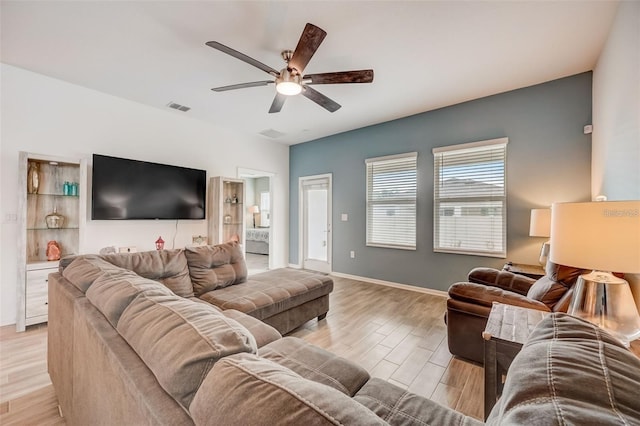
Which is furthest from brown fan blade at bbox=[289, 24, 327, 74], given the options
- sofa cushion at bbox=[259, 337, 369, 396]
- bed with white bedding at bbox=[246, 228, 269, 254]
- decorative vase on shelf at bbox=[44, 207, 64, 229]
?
bed with white bedding at bbox=[246, 228, 269, 254]

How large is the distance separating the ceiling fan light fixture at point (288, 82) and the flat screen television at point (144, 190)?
252 centimetres

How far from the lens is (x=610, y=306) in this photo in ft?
4.05

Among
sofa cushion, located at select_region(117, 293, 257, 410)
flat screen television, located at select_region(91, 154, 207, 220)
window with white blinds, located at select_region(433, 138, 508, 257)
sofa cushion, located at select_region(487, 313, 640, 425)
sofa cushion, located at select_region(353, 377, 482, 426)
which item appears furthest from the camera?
window with white blinds, located at select_region(433, 138, 508, 257)

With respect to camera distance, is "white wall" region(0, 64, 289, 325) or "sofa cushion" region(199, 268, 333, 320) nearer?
"sofa cushion" region(199, 268, 333, 320)

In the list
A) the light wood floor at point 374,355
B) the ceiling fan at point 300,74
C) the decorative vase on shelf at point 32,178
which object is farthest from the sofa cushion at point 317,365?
the decorative vase on shelf at point 32,178

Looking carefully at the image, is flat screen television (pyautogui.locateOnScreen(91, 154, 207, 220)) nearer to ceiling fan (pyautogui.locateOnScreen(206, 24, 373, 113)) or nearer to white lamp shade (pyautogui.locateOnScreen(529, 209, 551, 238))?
ceiling fan (pyautogui.locateOnScreen(206, 24, 373, 113))

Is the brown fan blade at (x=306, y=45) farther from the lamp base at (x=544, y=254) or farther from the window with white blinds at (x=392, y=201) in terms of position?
the lamp base at (x=544, y=254)

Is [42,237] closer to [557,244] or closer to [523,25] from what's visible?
[557,244]

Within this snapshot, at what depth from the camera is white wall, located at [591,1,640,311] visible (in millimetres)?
1765

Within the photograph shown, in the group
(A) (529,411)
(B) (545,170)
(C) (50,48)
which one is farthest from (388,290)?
(C) (50,48)

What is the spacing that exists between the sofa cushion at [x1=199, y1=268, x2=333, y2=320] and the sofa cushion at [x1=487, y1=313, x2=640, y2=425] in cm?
191

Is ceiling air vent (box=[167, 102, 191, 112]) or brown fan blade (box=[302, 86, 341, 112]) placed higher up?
ceiling air vent (box=[167, 102, 191, 112])

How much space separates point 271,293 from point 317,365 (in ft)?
4.00

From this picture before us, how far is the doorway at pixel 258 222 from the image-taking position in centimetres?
581
